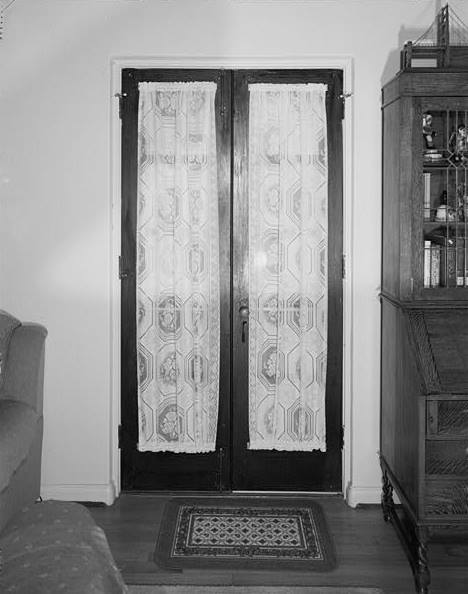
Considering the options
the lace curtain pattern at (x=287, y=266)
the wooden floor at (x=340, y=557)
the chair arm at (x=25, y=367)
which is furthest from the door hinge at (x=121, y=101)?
the wooden floor at (x=340, y=557)

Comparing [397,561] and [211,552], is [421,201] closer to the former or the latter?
[397,561]

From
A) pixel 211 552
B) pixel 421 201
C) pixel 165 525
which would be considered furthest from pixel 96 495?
pixel 421 201

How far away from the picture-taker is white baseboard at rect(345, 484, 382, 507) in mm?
4348

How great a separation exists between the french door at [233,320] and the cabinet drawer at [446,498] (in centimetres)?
112

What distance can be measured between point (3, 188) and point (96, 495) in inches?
67.9

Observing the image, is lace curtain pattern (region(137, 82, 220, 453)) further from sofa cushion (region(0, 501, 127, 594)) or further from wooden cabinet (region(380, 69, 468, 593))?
sofa cushion (region(0, 501, 127, 594))

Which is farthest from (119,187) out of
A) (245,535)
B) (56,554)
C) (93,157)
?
(56,554)

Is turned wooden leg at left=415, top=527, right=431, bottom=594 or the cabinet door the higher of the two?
the cabinet door

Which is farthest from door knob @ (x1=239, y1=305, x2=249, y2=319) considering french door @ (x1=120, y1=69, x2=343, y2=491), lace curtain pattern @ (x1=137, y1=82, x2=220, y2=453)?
lace curtain pattern @ (x1=137, y1=82, x2=220, y2=453)

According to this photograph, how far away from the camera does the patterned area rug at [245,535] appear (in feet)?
12.0

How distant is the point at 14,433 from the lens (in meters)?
3.39

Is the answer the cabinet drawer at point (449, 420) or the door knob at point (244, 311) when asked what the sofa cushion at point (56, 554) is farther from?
the door knob at point (244, 311)

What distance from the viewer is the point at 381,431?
4305 millimetres

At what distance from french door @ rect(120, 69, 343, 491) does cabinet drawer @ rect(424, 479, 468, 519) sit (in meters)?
1.12
